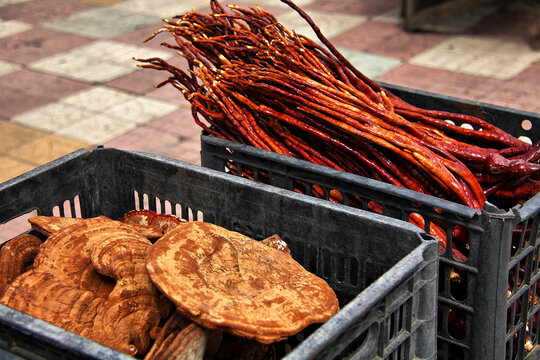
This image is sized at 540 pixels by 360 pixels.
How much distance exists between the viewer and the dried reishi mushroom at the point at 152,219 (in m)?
2.40

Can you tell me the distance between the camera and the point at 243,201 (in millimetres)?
2264

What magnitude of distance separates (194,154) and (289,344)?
304 centimetres

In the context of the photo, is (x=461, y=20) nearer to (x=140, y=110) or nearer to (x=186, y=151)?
(x=140, y=110)

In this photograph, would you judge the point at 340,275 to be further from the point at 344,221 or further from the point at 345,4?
the point at 345,4

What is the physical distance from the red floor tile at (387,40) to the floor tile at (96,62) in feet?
6.20

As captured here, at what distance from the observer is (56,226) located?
2260 millimetres

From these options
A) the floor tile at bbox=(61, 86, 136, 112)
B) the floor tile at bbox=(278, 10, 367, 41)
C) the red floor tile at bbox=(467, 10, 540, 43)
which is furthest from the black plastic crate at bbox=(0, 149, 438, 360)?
the red floor tile at bbox=(467, 10, 540, 43)

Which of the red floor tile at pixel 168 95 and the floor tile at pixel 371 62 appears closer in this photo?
the red floor tile at pixel 168 95

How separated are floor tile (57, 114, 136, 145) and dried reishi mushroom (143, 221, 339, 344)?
3.45m

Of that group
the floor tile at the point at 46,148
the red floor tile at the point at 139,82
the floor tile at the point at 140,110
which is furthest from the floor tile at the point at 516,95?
the floor tile at the point at 46,148

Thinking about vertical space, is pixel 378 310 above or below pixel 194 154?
above

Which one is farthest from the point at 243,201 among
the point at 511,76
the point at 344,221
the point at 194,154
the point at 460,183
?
the point at 511,76

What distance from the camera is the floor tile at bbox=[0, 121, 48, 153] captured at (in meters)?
5.23

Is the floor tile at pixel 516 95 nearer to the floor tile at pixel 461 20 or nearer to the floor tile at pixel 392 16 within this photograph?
the floor tile at pixel 461 20
